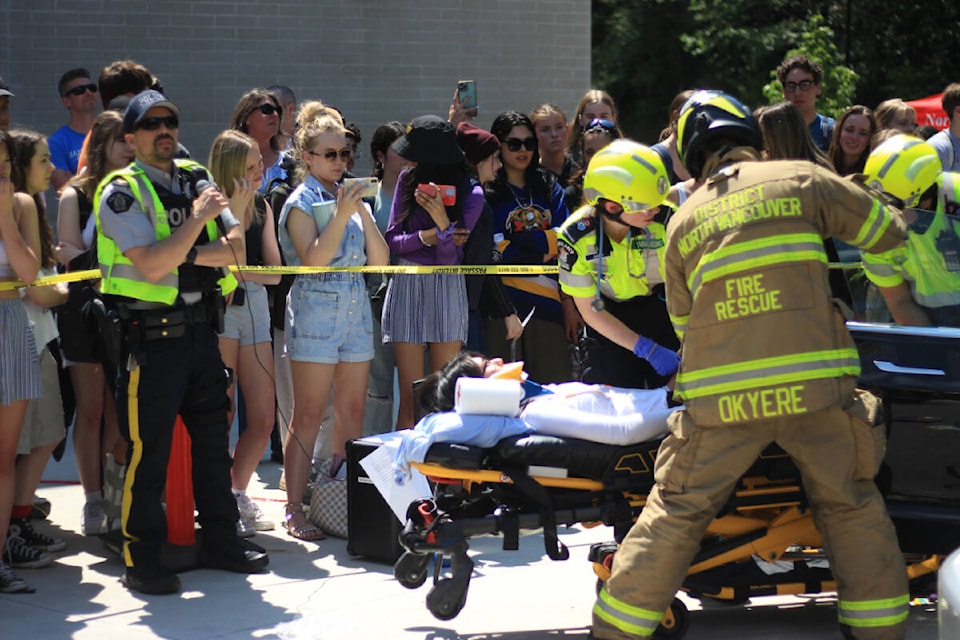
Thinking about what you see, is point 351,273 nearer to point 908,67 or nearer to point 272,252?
point 272,252

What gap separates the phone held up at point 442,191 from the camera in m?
6.80

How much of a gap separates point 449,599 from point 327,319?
2066mm

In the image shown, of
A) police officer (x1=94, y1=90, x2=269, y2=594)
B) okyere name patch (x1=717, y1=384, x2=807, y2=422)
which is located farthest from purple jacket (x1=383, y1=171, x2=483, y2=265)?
okyere name patch (x1=717, y1=384, x2=807, y2=422)

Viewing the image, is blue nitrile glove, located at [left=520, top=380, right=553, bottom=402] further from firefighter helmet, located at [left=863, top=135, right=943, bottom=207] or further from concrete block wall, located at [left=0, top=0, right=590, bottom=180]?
concrete block wall, located at [left=0, top=0, right=590, bottom=180]

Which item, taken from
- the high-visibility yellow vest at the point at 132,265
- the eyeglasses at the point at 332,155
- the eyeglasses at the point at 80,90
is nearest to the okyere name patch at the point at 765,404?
the high-visibility yellow vest at the point at 132,265

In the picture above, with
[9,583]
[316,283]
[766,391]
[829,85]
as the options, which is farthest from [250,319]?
[829,85]

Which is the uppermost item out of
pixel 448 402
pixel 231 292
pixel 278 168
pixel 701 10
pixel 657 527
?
pixel 701 10

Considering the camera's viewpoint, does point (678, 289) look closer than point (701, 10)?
Yes

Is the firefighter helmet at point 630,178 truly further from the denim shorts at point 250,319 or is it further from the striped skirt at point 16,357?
the striped skirt at point 16,357

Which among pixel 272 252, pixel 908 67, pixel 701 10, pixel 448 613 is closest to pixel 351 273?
pixel 272 252

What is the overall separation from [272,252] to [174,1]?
5955 mm

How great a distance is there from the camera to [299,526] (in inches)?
260

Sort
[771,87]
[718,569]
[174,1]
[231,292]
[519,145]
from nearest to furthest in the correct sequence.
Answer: [718,569] < [231,292] < [519,145] < [174,1] < [771,87]

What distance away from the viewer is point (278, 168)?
25.7 ft
